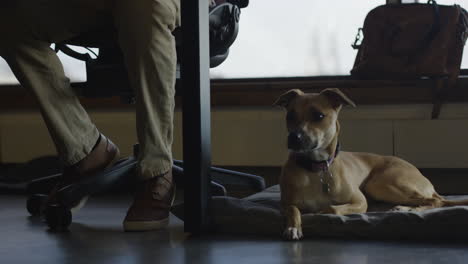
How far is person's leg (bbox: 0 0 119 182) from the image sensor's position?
1864 mm

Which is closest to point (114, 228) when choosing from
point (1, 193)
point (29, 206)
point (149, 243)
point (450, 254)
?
point (149, 243)

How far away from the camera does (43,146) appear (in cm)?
332

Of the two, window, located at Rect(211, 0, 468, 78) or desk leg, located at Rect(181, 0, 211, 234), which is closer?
desk leg, located at Rect(181, 0, 211, 234)

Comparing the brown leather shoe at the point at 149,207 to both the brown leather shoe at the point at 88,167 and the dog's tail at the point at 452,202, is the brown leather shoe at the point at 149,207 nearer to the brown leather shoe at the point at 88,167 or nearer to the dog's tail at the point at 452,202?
the brown leather shoe at the point at 88,167

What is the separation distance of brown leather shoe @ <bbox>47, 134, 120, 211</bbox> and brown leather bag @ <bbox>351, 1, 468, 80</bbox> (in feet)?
3.78

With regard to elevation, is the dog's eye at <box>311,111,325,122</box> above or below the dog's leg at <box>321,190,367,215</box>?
above

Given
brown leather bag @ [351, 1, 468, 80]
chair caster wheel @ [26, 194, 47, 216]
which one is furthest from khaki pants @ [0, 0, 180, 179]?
brown leather bag @ [351, 1, 468, 80]

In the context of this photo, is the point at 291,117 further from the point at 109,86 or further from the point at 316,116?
the point at 109,86

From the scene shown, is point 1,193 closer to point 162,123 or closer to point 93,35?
point 93,35

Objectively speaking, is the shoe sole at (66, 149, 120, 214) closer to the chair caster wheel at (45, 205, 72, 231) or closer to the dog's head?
the chair caster wheel at (45, 205, 72, 231)

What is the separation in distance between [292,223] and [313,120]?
332mm

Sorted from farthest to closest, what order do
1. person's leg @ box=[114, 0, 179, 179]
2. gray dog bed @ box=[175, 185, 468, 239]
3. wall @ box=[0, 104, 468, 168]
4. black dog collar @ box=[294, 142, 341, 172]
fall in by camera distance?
wall @ box=[0, 104, 468, 168], black dog collar @ box=[294, 142, 341, 172], person's leg @ box=[114, 0, 179, 179], gray dog bed @ box=[175, 185, 468, 239]

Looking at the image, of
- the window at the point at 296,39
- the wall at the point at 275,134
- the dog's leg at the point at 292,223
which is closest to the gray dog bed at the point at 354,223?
the dog's leg at the point at 292,223

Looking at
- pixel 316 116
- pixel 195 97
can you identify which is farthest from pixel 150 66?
pixel 316 116
